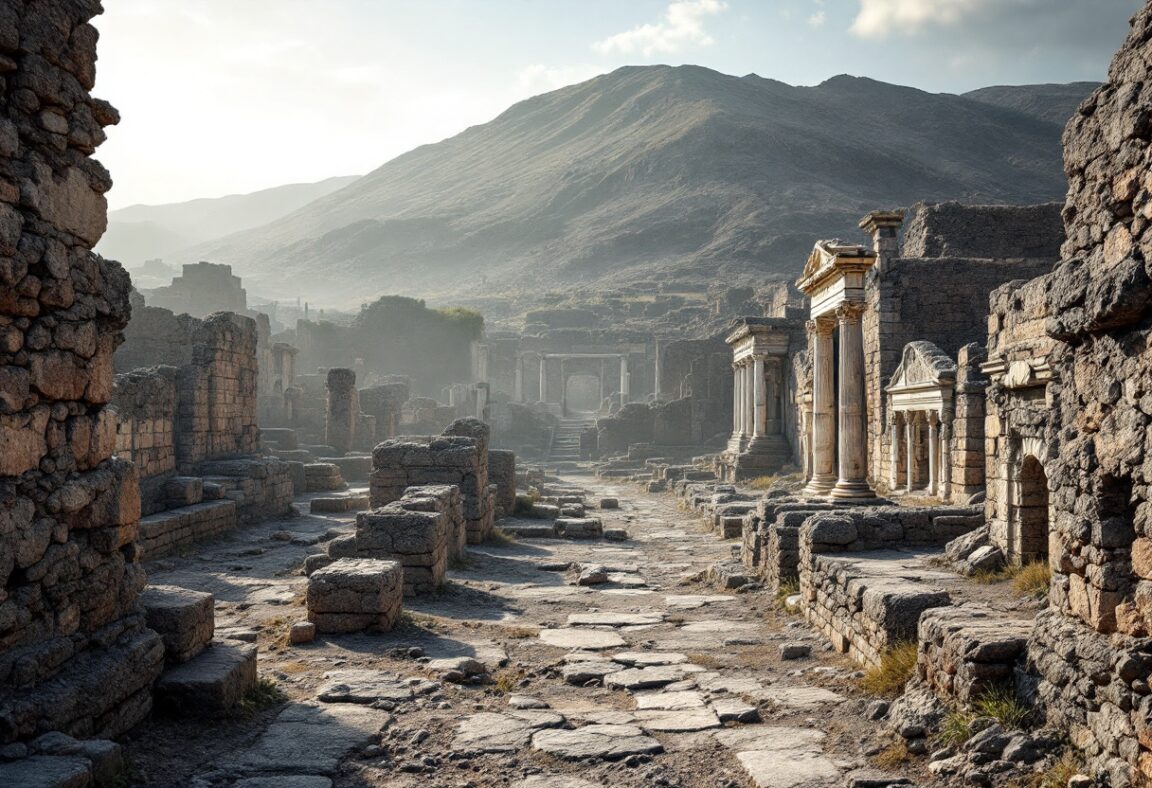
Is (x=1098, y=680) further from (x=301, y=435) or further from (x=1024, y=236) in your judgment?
(x=301, y=435)

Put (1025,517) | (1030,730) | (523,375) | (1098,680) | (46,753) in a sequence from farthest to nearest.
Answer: (523,375) → (1025,517) → (1030,730) → (1098,680) → (46,753)

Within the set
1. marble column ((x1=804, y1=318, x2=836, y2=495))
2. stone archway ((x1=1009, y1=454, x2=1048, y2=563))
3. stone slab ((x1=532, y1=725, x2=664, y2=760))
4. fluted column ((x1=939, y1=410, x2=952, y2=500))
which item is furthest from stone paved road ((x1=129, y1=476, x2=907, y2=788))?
fluted column ((x1=939, y1=410, x2=952, y2=500))

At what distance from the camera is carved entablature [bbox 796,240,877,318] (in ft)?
46.0

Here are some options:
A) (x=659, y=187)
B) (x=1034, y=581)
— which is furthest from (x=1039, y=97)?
(x=1034, y=581)

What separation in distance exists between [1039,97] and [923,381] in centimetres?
12794

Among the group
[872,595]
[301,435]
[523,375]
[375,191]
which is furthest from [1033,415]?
[375,191]

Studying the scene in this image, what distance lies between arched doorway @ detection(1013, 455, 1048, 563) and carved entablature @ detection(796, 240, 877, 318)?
5.33 m

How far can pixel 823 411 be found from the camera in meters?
15.6

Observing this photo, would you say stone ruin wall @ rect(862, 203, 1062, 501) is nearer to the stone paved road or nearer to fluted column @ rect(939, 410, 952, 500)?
fluted column @ rect(939, 410, 952, 500)

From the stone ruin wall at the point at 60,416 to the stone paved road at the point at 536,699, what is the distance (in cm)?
58

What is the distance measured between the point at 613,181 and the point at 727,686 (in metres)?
110

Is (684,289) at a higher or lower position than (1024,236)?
higher

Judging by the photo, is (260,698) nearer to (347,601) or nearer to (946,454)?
(347,601)

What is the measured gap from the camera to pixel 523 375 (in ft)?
206
